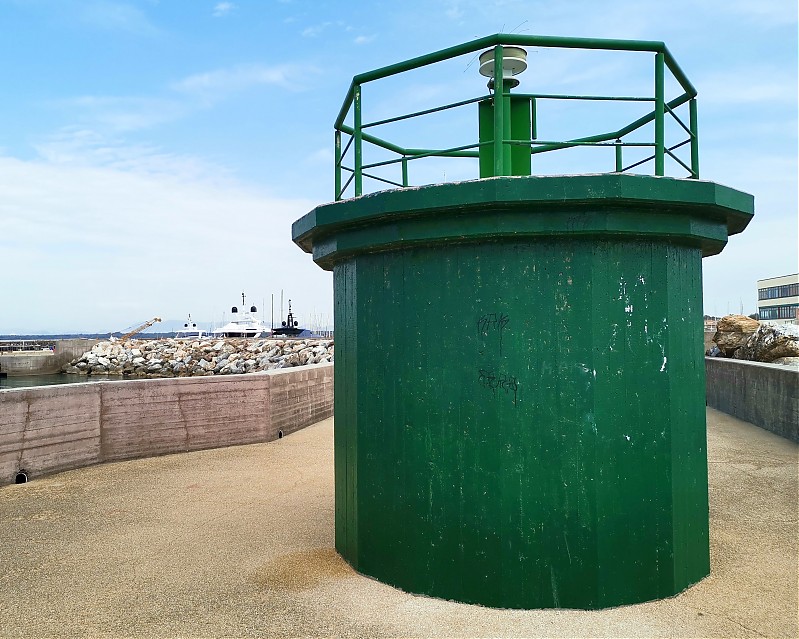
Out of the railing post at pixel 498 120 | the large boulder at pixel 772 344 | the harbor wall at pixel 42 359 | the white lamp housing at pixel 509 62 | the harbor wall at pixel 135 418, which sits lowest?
A: the harbor wall at pixel 42 359

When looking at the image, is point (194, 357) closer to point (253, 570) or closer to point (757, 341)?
point (757, 341)

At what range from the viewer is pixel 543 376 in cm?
391

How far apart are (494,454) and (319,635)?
1.48m

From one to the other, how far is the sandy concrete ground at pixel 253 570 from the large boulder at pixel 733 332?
1270 centimetres

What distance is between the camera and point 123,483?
787 centimetres

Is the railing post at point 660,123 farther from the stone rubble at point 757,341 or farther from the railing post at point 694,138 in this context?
the stone rubble at point 757,341

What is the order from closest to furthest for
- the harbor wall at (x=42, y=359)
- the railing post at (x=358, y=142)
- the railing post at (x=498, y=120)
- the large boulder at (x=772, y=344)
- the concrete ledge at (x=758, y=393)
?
the railing post at (x=498, y=120) < the railing post at (x=358, y=142) < the concrete ledge at (x=758, y=393) < the large boulder at (x=772, y=344) < the harbor wall at (x=42, y=359)

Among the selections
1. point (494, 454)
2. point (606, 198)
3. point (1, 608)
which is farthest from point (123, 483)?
point (606, 198)

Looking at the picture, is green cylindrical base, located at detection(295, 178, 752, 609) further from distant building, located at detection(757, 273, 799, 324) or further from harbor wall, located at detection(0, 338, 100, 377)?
distant building, located at detection(757, 273, 799, 324)

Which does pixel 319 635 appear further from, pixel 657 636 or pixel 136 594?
pixel 657 636

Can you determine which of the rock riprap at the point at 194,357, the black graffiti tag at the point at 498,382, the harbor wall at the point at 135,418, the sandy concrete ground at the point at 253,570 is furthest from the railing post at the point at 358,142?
the rock riprap at the point at 194,357

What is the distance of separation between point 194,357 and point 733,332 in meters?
38.0

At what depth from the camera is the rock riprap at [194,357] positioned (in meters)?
41.6

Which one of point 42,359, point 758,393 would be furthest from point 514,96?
point 42,359
